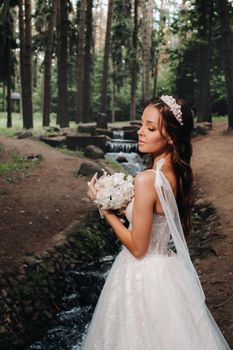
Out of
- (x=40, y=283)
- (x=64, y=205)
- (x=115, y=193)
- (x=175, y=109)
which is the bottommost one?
(x=40, y=283)

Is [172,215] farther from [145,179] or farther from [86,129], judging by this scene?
[86,129]

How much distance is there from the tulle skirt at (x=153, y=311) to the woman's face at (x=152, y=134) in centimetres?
76

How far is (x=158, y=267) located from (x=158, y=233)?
0.23m

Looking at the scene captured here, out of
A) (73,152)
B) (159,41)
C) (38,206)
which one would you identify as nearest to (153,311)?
(38,206)

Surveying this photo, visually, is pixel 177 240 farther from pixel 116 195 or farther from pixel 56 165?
pixel 56 165

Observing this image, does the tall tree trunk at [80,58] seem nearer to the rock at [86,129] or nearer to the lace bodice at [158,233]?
the rock at [86,129]

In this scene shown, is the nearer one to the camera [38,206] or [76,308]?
[76,308]

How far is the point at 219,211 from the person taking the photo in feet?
37.5

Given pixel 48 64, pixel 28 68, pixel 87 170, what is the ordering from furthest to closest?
pixel 48 64 < pixel 28 68 < pixel 87 170

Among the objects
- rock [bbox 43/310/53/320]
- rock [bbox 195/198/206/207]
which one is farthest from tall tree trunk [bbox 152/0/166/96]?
rock [bbox 43/310/53/320]

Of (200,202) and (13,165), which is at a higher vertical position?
(13,165)

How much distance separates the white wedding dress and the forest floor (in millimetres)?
3395

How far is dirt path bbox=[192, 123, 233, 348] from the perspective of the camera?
7078 mm

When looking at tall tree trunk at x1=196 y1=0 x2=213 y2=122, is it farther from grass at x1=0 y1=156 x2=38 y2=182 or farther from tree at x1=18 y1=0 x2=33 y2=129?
grass at x1=0 y1=156 x2=38 y2=182
